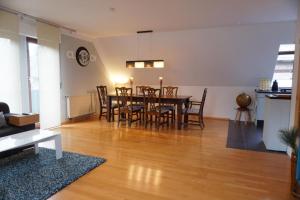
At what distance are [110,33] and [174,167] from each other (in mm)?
4170

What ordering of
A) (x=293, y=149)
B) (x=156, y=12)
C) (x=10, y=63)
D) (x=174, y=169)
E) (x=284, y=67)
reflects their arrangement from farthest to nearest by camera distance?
1. (x=284, y=67)
2. (x=10, y=63)
3. (x=156, y=12)
4. (x=174, y=169)
5. (x=293, y=149)

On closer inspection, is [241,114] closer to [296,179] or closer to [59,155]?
[296,179]

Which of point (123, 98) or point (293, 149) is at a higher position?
point (123, 98)

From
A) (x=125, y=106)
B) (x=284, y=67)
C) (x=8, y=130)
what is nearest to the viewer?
(x=8, y=130)

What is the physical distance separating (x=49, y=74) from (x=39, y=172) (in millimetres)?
2901

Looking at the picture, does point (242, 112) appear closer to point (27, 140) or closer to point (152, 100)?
point (152, 100)

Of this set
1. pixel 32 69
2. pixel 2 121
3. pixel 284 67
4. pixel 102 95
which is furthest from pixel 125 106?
pixel 284 67

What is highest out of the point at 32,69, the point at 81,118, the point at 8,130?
the point at 32,69

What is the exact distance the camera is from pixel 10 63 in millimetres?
4191

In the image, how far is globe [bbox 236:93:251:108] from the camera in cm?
580

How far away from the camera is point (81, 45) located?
5977mm

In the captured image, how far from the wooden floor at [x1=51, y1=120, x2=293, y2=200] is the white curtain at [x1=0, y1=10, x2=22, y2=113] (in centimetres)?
130

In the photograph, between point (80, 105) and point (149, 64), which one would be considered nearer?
point (149, 64)

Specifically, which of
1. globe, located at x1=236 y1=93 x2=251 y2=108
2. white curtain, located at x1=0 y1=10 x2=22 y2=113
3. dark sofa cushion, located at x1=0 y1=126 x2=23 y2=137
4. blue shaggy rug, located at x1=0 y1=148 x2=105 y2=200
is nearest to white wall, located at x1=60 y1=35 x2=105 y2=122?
white curtain, located at x1=0 y1=10 x2=22 y2=113
